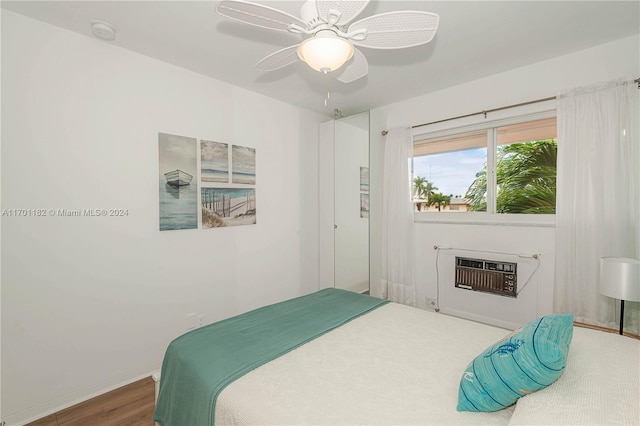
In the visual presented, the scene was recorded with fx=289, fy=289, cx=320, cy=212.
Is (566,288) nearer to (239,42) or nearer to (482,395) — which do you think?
(482,395)

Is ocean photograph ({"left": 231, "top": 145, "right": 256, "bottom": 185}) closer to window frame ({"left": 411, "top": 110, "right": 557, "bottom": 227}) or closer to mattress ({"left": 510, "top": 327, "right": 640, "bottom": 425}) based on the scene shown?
window frame ({"left": 411, "top": 110, "right": 557, "bottom": 227})

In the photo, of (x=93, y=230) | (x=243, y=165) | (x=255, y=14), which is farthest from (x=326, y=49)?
(x=93, y=230)

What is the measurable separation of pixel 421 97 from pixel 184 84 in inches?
98.0

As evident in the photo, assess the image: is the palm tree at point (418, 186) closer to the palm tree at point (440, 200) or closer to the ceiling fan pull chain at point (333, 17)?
the palm tree at point (440, 200)

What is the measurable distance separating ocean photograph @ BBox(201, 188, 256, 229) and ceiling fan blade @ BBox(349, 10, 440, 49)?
1.93 meters

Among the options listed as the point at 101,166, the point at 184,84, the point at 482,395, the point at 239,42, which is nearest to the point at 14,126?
the point at 101,166

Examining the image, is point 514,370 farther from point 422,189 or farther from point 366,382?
point 422,189

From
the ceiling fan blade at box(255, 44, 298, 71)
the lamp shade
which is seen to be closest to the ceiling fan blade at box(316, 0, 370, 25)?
the ceiling fan blade at box(255, 44, 298, 71)

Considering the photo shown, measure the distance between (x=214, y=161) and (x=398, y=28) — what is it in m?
2.05

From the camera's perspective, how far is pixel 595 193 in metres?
2.24

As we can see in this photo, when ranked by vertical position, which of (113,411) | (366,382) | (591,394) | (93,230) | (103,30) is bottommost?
(113,411)

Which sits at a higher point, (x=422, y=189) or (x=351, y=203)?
(x=422, y=189)

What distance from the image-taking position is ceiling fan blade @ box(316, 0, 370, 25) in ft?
4.00

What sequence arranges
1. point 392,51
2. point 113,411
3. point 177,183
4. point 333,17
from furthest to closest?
point 177,183 < point 392,51 < point 113,411 < point 333,17
